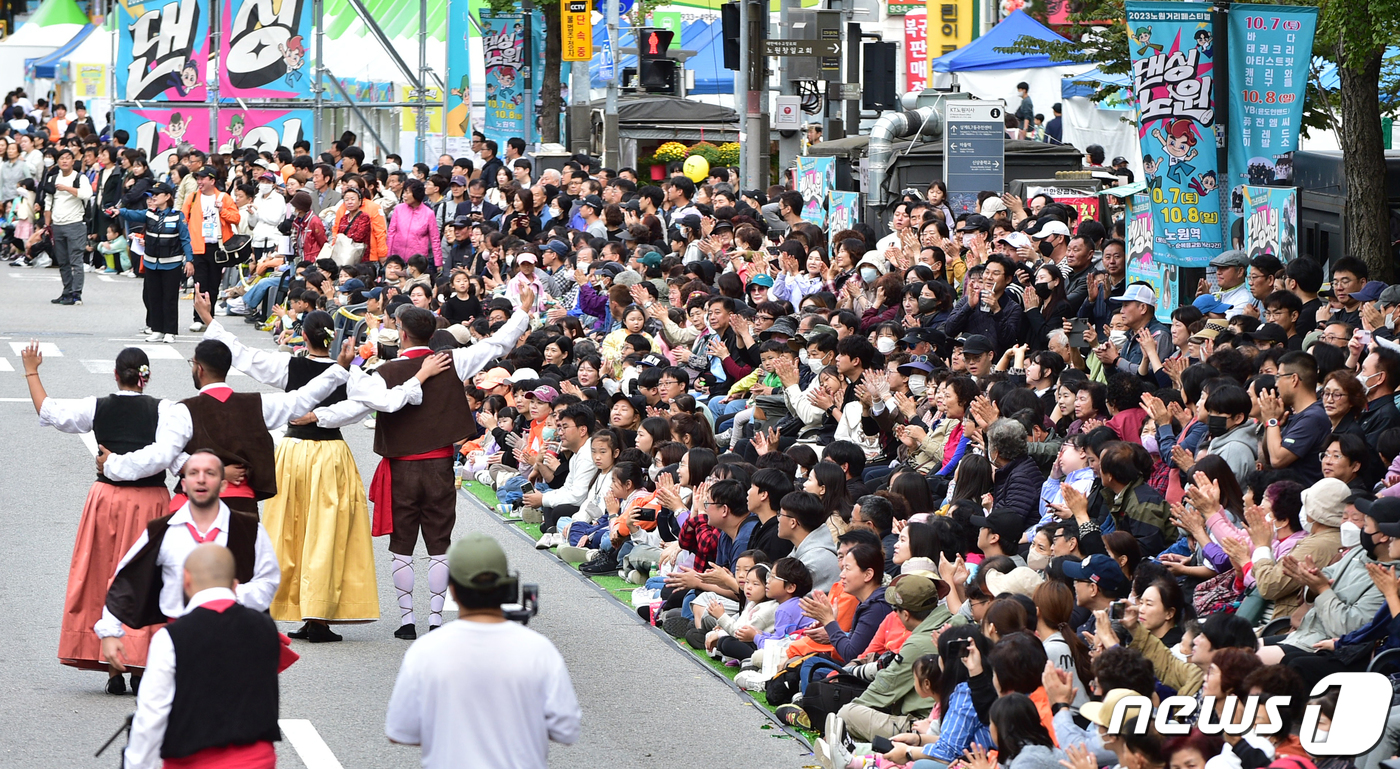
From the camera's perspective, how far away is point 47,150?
30.0 metres

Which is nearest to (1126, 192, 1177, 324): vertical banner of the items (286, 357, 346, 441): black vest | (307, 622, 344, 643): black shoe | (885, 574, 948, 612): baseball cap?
(885, 574, 948, 612): baseball cap

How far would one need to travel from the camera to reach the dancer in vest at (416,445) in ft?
31.0

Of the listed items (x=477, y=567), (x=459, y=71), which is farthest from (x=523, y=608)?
(x=459, y=71)

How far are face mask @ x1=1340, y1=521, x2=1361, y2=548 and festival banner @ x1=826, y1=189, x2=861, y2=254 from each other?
9960mm

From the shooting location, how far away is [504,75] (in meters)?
30.7

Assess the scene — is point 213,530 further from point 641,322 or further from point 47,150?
point 47,150

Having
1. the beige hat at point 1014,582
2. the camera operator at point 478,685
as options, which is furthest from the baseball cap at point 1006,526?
the camera operator at point 478,685

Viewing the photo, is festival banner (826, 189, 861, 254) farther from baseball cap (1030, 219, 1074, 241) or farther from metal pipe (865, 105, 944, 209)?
baseball cap (1030, 219, 1074, 241)

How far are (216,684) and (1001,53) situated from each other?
27500mm

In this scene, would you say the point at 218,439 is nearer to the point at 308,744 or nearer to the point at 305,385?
the point at 305,385

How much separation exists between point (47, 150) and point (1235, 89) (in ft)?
79.0

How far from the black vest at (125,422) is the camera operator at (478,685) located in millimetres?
3765

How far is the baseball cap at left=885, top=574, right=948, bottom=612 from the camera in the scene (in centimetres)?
781

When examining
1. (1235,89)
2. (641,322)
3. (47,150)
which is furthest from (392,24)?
(1235,89)
